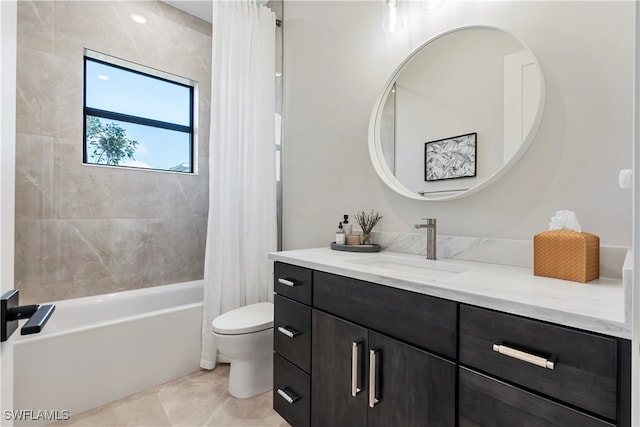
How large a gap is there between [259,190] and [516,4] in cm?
179

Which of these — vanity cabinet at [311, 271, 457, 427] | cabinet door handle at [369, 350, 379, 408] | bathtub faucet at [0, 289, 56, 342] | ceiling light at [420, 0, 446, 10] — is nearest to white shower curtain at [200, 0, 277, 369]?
vanity cabinet at [311, 271, 457, 427]

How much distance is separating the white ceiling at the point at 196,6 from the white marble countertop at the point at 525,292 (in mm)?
2633

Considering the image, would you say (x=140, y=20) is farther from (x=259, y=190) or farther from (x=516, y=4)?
(x=516, y=4)

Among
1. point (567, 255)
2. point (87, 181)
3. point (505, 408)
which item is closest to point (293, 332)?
point (505, 408)

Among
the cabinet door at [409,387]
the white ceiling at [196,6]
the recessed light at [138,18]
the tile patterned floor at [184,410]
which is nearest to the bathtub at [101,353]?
the tile patterned floor at [184,410]

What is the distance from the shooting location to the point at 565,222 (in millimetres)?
1011

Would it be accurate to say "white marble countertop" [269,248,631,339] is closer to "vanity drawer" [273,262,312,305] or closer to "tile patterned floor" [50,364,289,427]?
"vanity drawer" [273,262,312,305]

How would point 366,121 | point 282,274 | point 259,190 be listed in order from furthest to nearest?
point 259,190 < point 366,121 < point 282,274

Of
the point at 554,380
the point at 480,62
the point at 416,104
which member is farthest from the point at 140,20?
the point at 554,380

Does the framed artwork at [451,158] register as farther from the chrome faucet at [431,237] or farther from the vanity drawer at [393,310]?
the vanity drawer at [393,310]

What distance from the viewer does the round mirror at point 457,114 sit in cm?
124

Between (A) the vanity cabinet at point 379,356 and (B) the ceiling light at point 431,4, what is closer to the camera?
(A) the vanity cabinet at point 379,356

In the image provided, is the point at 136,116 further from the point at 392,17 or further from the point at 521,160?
the point at 521,160

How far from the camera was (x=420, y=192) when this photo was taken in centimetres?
156
